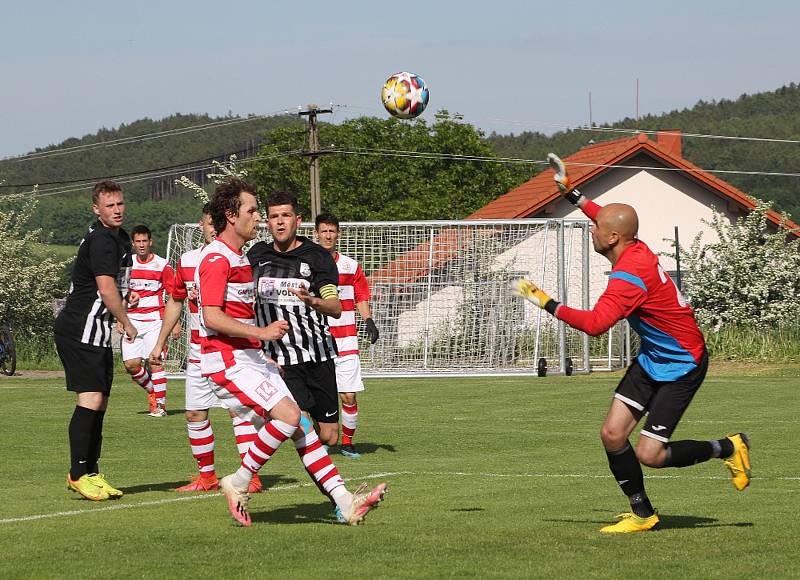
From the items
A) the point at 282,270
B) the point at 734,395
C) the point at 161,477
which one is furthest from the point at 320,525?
the point at 734,395

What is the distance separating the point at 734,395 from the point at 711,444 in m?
12.5

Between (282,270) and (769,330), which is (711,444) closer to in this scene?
(282,270)

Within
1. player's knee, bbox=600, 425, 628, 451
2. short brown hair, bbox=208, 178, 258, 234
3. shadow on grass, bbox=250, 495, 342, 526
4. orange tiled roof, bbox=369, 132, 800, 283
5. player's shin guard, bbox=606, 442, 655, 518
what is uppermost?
orange tiled roof, bbox=369, 132, 800, 283

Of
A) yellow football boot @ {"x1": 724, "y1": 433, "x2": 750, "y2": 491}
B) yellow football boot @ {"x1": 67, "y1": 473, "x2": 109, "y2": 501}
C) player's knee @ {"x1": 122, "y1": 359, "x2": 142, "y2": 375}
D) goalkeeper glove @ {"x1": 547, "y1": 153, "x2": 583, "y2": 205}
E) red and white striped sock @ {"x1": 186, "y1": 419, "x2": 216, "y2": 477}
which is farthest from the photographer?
player's knee @ {"x1": 122, "y1": 359, "x2": 142, "y2": 375}

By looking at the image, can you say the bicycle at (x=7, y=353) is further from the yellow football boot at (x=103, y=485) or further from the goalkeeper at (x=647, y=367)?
the goalkeeper at (x=647, y=367)

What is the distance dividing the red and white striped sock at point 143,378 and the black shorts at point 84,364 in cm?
787

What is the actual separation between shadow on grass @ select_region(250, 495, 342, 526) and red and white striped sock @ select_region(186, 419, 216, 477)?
49.6 inches

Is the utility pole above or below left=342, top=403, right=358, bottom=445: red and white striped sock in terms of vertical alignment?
above

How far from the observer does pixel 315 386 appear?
1033 centimetres

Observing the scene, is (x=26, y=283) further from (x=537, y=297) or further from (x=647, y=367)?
(x=537, y=297)

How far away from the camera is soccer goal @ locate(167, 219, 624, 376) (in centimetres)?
2778

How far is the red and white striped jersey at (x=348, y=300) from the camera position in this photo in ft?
45.2

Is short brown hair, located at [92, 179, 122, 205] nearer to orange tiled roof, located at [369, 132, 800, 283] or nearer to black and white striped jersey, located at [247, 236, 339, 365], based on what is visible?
black and white striped jersey, located at [247, 236, 339, 365]

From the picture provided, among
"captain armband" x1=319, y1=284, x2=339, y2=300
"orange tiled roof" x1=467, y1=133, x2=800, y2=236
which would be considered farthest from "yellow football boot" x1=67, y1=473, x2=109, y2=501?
"orange tiled roof" x1=467, y1=133, x2=800, y2=236
